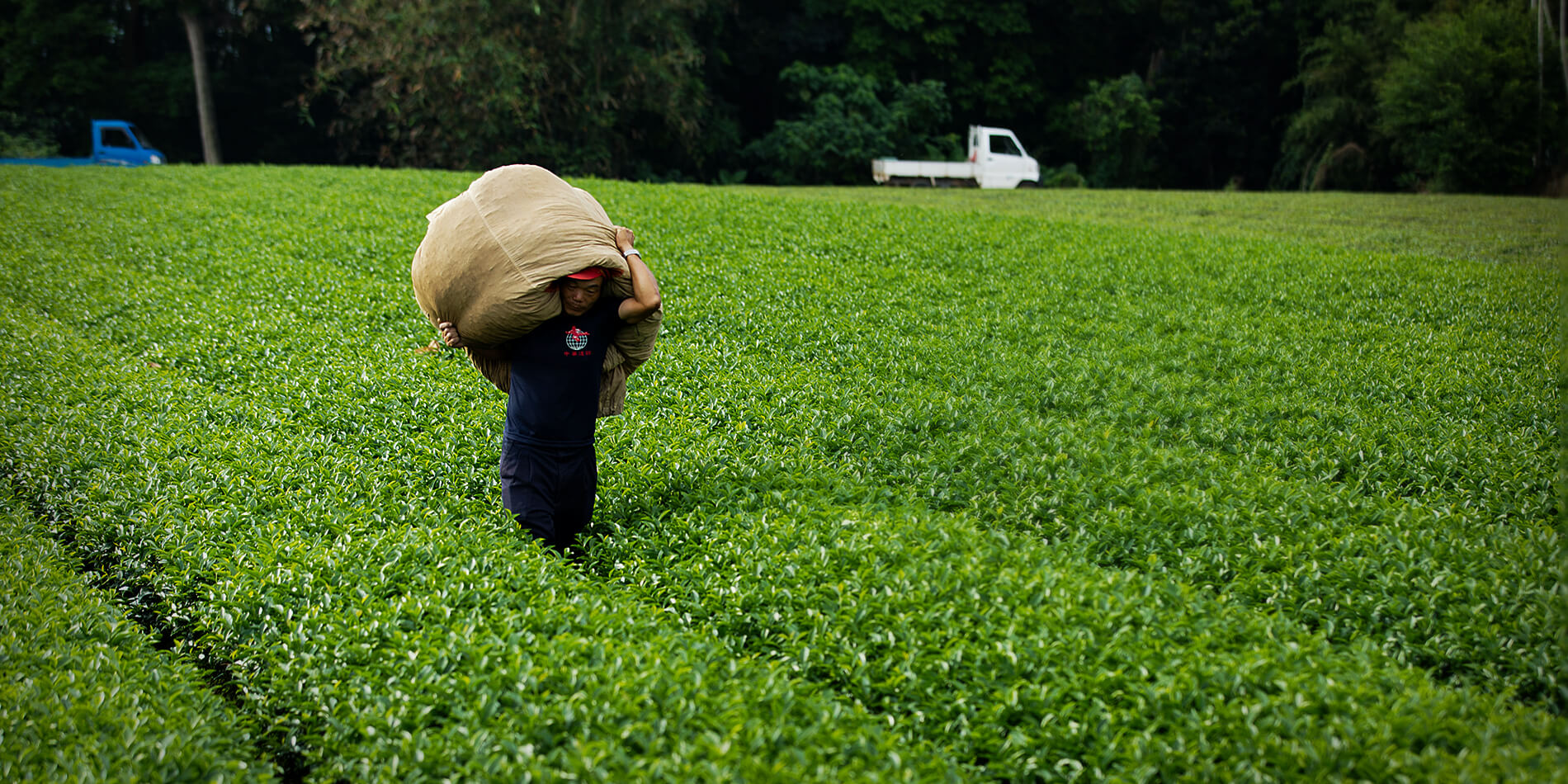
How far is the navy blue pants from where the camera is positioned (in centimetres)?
494

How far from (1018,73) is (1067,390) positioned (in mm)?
34522

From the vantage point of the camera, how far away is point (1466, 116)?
27.0 meters

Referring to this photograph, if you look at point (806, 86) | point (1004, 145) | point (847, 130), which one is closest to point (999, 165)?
point (1004, 145)

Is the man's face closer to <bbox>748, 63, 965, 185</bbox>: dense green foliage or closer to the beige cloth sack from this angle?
the beige cloth sack

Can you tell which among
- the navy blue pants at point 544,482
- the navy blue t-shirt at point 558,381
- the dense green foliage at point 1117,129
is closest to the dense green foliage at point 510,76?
the dense green foliage at point 1117,129

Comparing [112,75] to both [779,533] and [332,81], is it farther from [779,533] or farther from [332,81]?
[779,533]

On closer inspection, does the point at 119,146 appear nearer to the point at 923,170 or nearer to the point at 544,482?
the point at 923,170

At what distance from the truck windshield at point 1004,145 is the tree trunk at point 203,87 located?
24.0 m

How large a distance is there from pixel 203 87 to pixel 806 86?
772 inches

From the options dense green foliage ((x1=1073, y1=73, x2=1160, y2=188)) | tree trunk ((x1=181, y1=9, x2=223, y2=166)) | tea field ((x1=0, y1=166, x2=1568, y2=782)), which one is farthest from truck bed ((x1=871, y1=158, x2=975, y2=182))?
tree trunk ((x1=181, y1=9, x2=223, y2=166))

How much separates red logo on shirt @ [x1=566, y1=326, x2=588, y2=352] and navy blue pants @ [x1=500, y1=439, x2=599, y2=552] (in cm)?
51

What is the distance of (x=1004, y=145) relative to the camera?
102 feet

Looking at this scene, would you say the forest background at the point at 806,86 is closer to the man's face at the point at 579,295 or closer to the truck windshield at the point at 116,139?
the truck windshield at the point at 116,139

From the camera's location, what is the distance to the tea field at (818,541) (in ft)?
11.5
